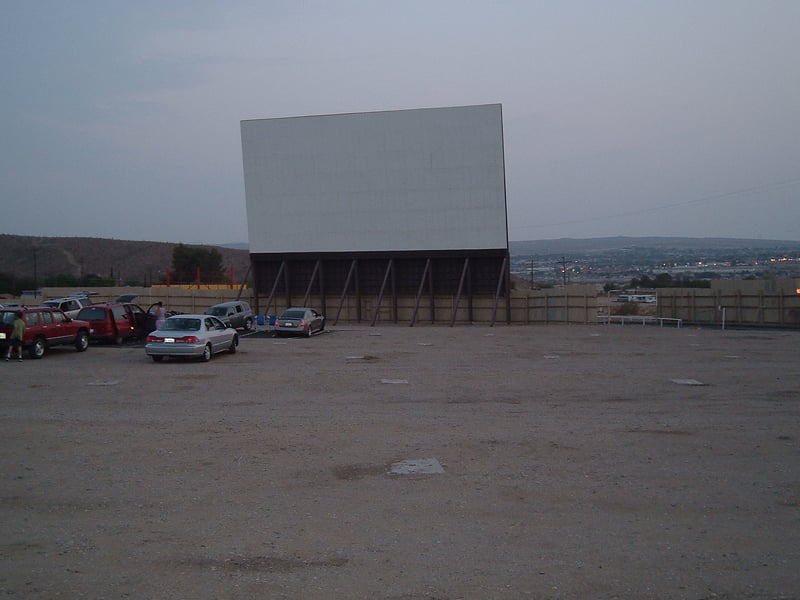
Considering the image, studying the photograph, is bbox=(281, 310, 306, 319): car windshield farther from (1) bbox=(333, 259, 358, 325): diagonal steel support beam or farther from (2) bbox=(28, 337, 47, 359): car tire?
(2) bbox=(28, 337, 47, 359): car tire

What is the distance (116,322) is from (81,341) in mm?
3231

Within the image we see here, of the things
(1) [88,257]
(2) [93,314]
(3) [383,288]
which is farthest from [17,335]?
(1) [88,257]

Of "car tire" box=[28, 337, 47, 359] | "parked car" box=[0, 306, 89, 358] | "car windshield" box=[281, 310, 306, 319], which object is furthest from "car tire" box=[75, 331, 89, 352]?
"car windshield" box=[281, 310, 306, 319]

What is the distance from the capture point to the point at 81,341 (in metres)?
28.7

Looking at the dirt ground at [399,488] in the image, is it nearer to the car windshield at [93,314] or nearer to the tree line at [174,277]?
the car windshield at [93,314]

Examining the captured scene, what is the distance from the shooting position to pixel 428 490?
32.2 feet

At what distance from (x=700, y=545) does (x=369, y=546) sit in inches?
125

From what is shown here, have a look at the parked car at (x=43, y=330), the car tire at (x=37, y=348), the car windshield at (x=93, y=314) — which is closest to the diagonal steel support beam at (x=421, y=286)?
the car windshield at (x=93, y=314)

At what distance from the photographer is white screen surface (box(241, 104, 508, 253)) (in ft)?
160

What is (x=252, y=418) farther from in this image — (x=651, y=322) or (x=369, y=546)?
(x=651, y=322)

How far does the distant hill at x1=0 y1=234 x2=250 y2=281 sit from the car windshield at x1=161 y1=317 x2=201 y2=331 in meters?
97.2

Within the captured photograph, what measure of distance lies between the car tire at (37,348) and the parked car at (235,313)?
12282 millimetres

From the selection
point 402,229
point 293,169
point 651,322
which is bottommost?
point 651,322

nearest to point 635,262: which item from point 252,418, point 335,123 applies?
point 335,123
